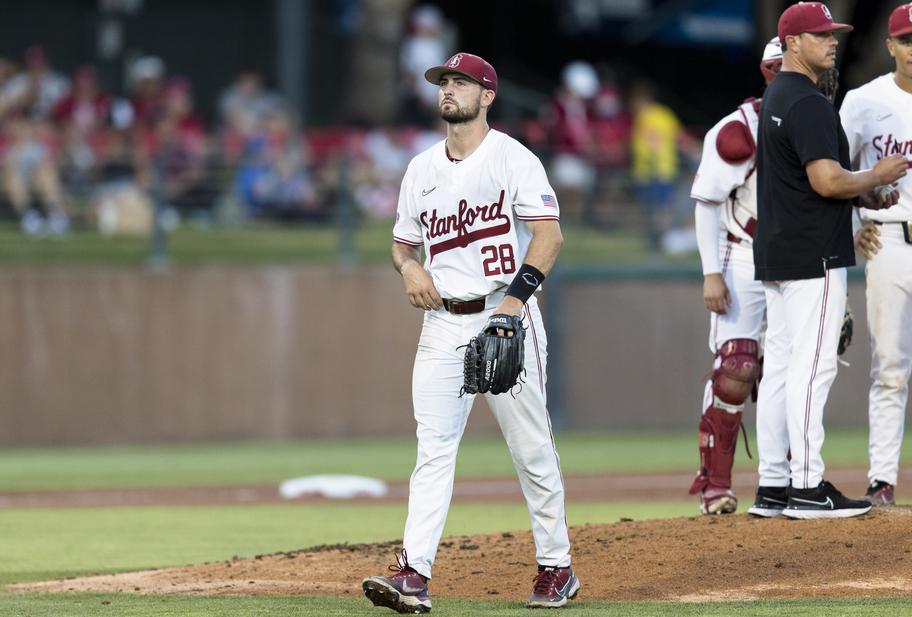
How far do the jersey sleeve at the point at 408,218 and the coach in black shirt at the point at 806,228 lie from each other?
1772 mm

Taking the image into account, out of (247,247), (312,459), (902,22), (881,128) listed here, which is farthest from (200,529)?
(247,247)

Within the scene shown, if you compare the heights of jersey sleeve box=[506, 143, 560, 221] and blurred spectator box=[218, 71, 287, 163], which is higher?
blurred spectator box=[218, 71, 287, 163]

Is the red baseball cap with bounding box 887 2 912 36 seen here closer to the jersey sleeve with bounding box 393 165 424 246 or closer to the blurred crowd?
the jersey sleeve with bounding box 393 165 424 246

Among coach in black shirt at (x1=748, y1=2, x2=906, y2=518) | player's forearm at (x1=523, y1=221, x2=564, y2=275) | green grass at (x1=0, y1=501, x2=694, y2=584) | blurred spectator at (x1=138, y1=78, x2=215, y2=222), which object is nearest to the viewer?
player's forearm at (x1=523, y1=221, x2=564, y2=275)

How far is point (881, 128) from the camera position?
7.81 metres

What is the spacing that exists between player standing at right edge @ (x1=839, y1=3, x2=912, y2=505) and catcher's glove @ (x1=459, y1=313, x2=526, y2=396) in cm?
229

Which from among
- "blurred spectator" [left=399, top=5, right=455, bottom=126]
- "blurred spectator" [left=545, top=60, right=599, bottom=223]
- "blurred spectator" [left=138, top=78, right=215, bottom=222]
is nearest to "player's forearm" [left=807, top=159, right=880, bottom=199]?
"blurred spectator" [left=545, top=60, right=599, bottom=223]

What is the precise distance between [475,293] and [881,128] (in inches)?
99.7

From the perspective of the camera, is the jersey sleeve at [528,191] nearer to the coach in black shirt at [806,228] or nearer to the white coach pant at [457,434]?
the white coach pant at [457,434]

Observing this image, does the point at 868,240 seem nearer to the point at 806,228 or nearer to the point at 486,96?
the point at 806,228

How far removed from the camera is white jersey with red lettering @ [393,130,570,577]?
6473 mm

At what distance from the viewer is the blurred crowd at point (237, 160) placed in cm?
1731

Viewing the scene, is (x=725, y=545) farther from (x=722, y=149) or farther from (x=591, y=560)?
(x=722, y=149)

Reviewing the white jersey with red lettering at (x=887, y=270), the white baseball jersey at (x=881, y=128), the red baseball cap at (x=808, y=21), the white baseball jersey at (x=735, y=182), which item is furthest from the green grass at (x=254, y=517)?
the red baseball cap at (x=808, y=21)
